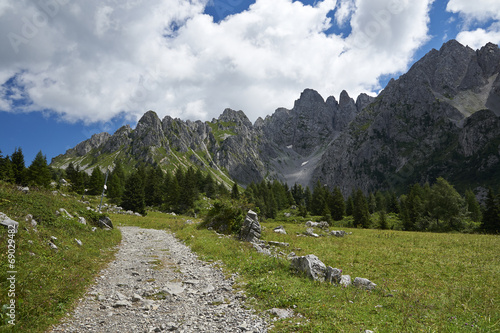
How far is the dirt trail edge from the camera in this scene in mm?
7277

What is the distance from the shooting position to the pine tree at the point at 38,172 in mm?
63059

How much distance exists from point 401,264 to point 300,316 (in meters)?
12.8

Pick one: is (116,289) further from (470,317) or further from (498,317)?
(498,317)

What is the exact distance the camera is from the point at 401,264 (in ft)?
54.3

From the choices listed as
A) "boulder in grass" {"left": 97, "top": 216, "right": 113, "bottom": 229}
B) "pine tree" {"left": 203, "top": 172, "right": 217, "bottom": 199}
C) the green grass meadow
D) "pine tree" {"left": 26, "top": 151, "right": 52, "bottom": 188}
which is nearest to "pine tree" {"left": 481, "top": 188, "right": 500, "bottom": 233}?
the green grass meadow

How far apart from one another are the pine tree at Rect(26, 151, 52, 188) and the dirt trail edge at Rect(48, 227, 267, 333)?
68.0 meters

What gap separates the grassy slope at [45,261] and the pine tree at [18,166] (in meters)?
61.7

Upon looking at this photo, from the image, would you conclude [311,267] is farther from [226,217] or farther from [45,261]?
[226,217]

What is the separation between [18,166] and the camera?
64.6m

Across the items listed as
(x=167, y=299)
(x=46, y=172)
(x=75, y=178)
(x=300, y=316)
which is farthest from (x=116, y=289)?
(x=75, y=178)

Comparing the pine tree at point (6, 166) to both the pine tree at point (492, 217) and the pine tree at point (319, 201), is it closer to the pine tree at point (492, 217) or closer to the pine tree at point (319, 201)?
the pine tree at point (319, 201)

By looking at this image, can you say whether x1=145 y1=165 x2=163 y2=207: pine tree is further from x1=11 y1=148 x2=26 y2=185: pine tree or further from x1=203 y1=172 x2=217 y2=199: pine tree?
x1=11 y1=148 x2=26 y2=185: pine tree

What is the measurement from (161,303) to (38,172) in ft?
264

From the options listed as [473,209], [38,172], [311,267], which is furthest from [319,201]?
[38,172]
